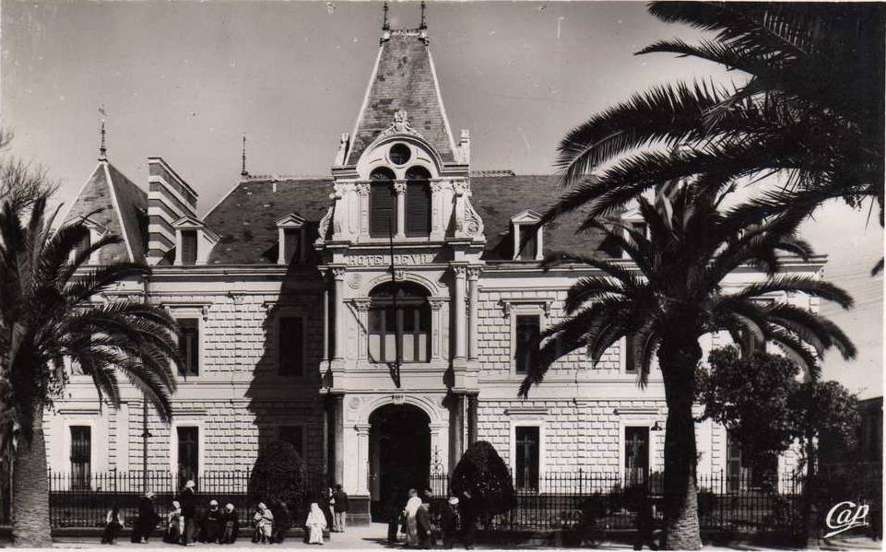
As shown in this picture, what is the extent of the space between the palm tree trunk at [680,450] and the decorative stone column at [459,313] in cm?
1078

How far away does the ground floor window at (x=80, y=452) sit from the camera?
34.8 m

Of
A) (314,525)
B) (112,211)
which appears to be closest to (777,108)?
(314,525)

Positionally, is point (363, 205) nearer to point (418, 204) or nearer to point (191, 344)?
point (418, 204)

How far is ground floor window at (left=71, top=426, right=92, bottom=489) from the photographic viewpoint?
Answer: 34.8 m

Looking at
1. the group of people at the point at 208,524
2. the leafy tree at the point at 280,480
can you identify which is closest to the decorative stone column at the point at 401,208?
the leafy tree at the point at 280,480

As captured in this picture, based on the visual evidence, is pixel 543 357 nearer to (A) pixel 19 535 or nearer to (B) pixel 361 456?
(B) pixel 361 456

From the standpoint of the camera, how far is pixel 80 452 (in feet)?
115

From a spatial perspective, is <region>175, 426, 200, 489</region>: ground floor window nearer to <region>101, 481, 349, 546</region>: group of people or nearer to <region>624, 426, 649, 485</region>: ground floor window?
<region>101, 481, 349, 546</region>: group of people

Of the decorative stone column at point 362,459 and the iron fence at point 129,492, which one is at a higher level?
the decorative stone column at point 362,459

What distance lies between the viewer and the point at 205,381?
3522cm

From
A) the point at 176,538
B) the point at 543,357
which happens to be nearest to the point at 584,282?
the point at 543,357

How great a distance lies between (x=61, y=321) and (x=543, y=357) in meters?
10.8

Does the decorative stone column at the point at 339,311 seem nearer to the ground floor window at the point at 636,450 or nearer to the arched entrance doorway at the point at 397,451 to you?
the arched entrance doorway at the point at 397,451

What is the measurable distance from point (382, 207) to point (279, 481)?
1044 cm
